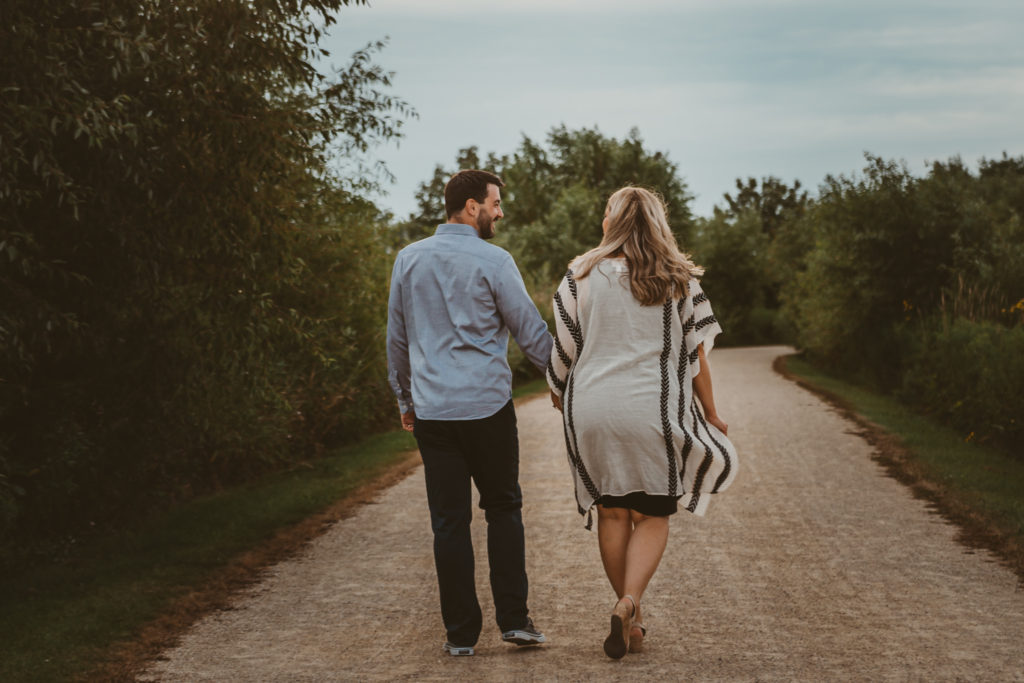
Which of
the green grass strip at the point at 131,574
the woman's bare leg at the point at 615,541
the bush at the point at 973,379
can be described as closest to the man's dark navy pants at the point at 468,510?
the woman's bare leg at the point at 615,541

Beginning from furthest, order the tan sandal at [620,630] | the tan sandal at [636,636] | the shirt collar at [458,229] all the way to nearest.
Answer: the shirt collar at [458,229], the tan sandal at [636,636], the tan sandal at [620,630]

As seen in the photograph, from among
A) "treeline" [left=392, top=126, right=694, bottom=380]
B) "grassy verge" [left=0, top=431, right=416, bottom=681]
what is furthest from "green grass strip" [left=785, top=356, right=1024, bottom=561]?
"treeline" [left=392, top=126, right=694, bottom=380]

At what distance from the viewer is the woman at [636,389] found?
4.51 m

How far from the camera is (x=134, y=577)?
287 inches

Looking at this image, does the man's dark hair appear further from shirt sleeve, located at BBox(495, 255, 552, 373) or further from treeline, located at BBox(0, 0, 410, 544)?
treeline, located at BBox(0, 0, 410, 544)

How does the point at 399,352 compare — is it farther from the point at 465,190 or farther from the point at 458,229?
the point at 465,190

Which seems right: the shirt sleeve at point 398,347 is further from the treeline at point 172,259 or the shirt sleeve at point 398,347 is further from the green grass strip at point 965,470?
the green grass strip at point 965,470

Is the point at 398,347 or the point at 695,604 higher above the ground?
the point at 398,347

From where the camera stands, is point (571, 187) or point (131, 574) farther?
point (571, 187)

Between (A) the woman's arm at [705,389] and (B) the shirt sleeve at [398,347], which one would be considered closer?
(A) the woman's arm at [705,389]

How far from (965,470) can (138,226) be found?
832 cm

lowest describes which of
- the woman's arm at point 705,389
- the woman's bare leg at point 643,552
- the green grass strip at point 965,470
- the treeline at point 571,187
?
the green grass strip at point 965,470

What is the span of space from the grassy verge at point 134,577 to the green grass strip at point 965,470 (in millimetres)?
5352

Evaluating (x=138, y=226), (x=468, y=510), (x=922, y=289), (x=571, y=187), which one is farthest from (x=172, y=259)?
(x=571, y=187)
